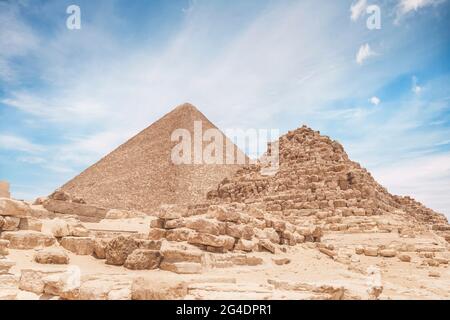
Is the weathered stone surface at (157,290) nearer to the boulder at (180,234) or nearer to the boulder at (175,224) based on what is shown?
the boulder at (180,234)

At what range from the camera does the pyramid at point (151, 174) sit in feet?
142

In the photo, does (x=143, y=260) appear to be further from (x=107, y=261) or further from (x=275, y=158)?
Answer: (x=275, y=158)

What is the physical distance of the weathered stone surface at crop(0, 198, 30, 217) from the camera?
5.96 metres

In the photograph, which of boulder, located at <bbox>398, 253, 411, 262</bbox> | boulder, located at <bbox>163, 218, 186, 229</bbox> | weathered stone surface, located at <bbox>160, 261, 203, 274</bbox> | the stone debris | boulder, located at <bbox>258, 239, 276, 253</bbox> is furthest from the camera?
boulder, located at <bbox>398, 253, 411, 262</bbox>

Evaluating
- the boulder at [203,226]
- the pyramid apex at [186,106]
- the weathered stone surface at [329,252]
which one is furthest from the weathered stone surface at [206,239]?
the pyramid apex at [186,106]

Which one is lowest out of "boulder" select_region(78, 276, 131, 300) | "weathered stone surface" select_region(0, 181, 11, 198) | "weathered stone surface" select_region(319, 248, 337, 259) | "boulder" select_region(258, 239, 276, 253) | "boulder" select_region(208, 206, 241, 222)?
"weathered stone surface" select_region(319, 248, 337, 259)

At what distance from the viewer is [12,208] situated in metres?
6.05

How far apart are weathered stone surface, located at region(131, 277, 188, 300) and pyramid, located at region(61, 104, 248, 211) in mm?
36675

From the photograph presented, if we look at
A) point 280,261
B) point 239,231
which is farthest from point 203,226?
point 280,261

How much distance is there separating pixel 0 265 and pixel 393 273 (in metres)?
7.97

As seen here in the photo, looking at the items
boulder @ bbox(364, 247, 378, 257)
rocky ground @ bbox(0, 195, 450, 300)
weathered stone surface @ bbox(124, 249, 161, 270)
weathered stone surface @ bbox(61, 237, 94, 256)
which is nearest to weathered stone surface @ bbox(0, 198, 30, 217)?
rocky ground @ bbox(0, 195, 450, 300)

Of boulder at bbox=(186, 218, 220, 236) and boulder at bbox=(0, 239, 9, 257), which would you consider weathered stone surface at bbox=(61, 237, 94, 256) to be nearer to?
boulder at bbox=(0, 239, 9, 257)

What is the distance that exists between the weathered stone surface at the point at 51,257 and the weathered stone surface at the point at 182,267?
1319 millimetres

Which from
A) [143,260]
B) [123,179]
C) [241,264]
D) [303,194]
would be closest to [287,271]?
[241,264]
